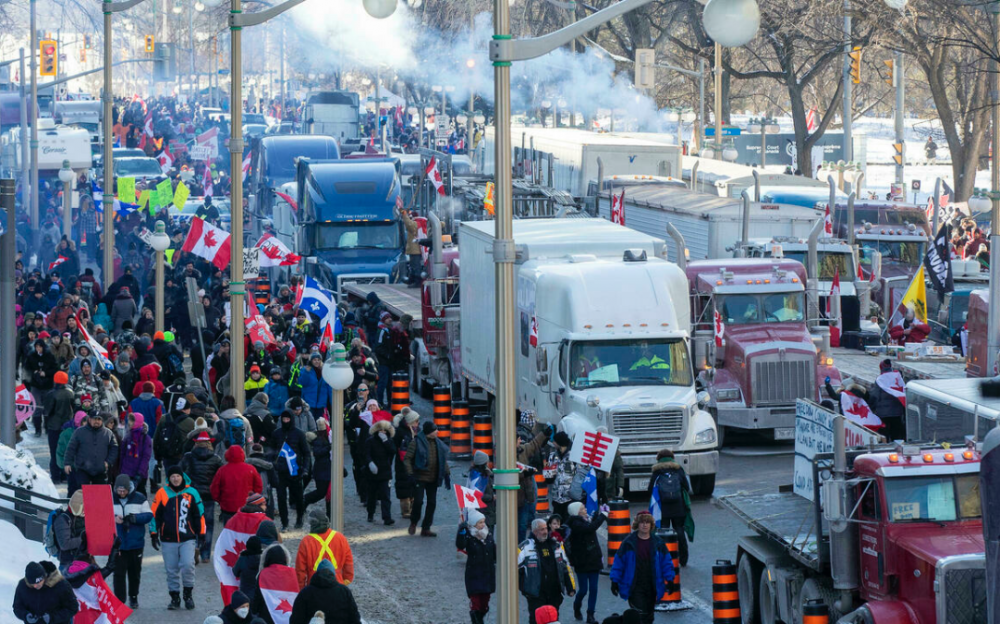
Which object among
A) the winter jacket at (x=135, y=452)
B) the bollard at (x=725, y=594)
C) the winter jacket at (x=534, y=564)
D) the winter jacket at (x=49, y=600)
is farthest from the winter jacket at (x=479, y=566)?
the winter jacket at (x=135, y=452)

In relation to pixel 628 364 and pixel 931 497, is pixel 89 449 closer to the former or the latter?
pixel 628 364

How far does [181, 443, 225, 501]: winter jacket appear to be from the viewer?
1748 cm

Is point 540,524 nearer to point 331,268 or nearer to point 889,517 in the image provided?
point 889,517

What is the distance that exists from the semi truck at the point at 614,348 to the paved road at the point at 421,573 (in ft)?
3.00

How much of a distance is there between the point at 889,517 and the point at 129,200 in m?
28.4

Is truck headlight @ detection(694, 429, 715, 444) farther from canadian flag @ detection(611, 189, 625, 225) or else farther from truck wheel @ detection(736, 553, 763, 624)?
canadian flag @ detection(611, 189, 625, 225)


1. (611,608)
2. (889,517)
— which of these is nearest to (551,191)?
(611,608)

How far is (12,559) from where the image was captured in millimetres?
16406

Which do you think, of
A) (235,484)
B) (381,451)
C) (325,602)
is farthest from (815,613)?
(381,451)

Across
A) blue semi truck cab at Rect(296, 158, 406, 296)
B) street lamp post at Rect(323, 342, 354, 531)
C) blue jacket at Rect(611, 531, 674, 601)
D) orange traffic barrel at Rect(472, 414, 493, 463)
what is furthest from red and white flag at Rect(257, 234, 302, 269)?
blue jacket at Rect(611, 531, 674, 601)

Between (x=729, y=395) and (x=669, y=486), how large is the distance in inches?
276

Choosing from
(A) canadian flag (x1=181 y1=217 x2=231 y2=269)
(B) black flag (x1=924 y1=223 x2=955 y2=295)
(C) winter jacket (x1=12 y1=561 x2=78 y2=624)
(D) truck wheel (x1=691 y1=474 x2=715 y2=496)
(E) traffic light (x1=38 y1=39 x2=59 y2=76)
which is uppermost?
(E) traffic light (x1=38 y1=39 x2=59 y2=76)

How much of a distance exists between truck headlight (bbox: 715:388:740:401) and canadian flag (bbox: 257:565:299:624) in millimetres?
11514

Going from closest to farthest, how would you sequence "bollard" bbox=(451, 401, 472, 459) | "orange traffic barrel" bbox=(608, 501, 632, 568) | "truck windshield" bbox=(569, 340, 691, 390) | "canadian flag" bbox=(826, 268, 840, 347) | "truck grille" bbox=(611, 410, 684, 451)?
"orange traffic barrel" bbox=(608, 501, 632, 568) → "truck grille" bbox=(611, 410, 684, 451) → "truck windshield" bbox=(569, 340, 691, 390) → "bollard" bbox=(451, 401, 472, 459) → "canadian flag" bbox=(826, 268, 840, 347)
